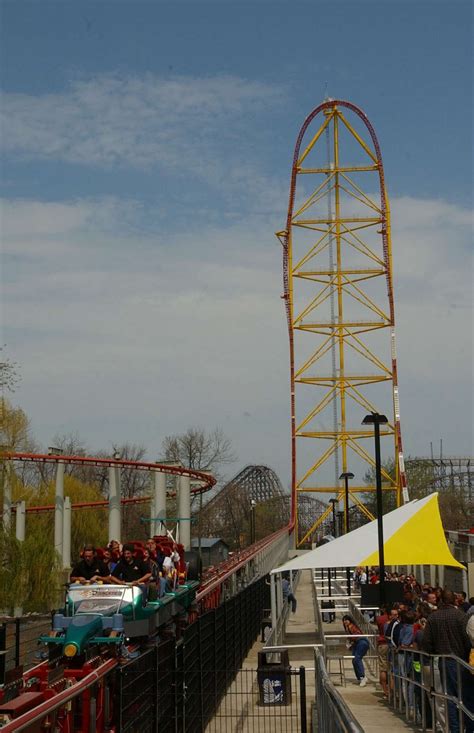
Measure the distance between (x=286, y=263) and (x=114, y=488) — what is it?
704 inches

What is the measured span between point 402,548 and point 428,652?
26.6ft

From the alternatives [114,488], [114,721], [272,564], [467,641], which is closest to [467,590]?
[467,641]

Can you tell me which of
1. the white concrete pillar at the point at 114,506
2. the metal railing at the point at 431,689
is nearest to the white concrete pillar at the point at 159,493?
the white concrete pillar at the point at 114,506

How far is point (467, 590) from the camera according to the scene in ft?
69.5

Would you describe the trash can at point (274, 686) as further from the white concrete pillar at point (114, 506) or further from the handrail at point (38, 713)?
the white concrete pillar at point (114, 506)

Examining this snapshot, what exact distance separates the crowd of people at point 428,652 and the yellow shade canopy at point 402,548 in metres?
2.43

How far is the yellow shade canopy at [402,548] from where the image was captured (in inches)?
664

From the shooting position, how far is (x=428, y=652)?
9359mm

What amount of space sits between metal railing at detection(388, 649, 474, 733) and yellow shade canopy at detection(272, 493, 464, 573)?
4.41m

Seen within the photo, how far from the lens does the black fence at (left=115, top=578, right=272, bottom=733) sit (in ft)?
28.5

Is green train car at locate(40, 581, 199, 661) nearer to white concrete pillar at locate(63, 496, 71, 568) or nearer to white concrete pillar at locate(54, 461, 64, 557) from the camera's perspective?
white concrete pillar at locate(54, 461, 64, 557)

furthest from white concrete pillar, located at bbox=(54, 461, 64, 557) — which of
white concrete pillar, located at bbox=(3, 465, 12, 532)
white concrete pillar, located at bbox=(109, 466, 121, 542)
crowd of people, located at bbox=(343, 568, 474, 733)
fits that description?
crowd of people, located at bbox=(343, 568, 474, 733)

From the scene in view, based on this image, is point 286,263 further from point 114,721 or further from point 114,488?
point 114,721

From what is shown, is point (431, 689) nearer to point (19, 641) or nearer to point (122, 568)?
point (122, 568)
